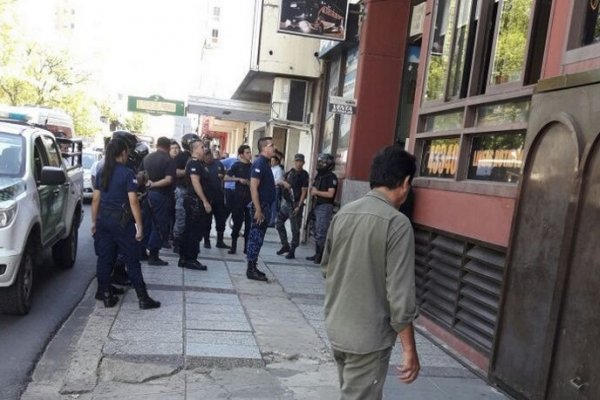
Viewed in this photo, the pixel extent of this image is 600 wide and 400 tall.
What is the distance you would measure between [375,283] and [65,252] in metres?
6.44

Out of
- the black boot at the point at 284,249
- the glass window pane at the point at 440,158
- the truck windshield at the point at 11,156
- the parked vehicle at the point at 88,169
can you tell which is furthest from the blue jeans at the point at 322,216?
the parked vehicle at the point at 88,169

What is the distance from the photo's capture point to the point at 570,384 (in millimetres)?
3572

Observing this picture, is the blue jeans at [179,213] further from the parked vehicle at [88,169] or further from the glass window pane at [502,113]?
the parked vehicle at [88,169]

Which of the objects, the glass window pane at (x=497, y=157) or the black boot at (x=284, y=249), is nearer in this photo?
the glass window pane at (x=497, y=157)

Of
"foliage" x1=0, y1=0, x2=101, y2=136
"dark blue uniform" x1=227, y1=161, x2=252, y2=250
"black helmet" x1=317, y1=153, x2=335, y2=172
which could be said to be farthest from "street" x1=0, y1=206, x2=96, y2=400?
"foliage" x1=0, y1=0, x2=101, y2=136

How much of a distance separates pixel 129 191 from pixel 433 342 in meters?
3.34

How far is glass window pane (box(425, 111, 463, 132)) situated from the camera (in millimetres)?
5934

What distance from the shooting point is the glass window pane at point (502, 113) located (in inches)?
191

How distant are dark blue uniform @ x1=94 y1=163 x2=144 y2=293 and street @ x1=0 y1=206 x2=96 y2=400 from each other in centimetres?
78

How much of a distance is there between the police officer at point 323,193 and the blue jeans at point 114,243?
3879 mm

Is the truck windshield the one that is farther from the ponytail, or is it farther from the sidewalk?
the sidewalk

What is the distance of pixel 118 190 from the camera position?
5.72m

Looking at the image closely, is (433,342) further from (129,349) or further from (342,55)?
(342,55)

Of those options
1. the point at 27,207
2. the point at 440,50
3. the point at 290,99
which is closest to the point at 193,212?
the point at 27,207
